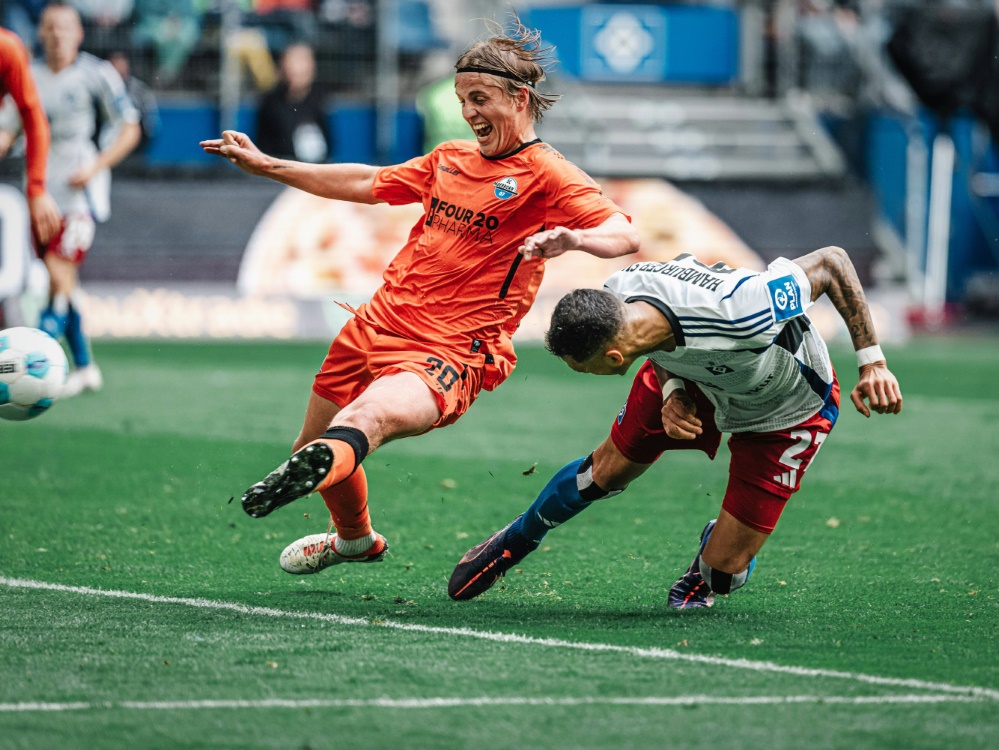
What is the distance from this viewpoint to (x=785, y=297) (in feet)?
15.6

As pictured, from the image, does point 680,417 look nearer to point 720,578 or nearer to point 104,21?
point 720,578

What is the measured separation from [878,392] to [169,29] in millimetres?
14179

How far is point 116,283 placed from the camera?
1577 centimetres

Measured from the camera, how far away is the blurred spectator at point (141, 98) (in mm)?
15961

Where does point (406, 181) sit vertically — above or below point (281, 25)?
above

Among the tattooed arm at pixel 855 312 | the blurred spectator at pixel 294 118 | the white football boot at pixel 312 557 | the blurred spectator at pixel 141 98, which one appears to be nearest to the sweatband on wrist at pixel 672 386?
the tattooed arm at pixel 855 312

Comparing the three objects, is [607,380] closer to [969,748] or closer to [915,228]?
[915,228]

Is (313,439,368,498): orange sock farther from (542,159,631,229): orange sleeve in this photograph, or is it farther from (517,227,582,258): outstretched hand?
(542,159,631,229): orange sleeve

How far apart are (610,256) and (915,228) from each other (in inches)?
579

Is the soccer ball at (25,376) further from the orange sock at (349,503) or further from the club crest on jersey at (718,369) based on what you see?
the club crest on jersey at (718,369)

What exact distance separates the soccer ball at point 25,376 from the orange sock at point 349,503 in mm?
1404

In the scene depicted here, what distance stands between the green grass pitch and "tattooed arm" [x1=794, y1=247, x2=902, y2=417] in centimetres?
76

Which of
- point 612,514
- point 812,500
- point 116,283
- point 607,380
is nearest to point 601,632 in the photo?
point 612,514

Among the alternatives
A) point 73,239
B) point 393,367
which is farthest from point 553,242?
point 73,239
